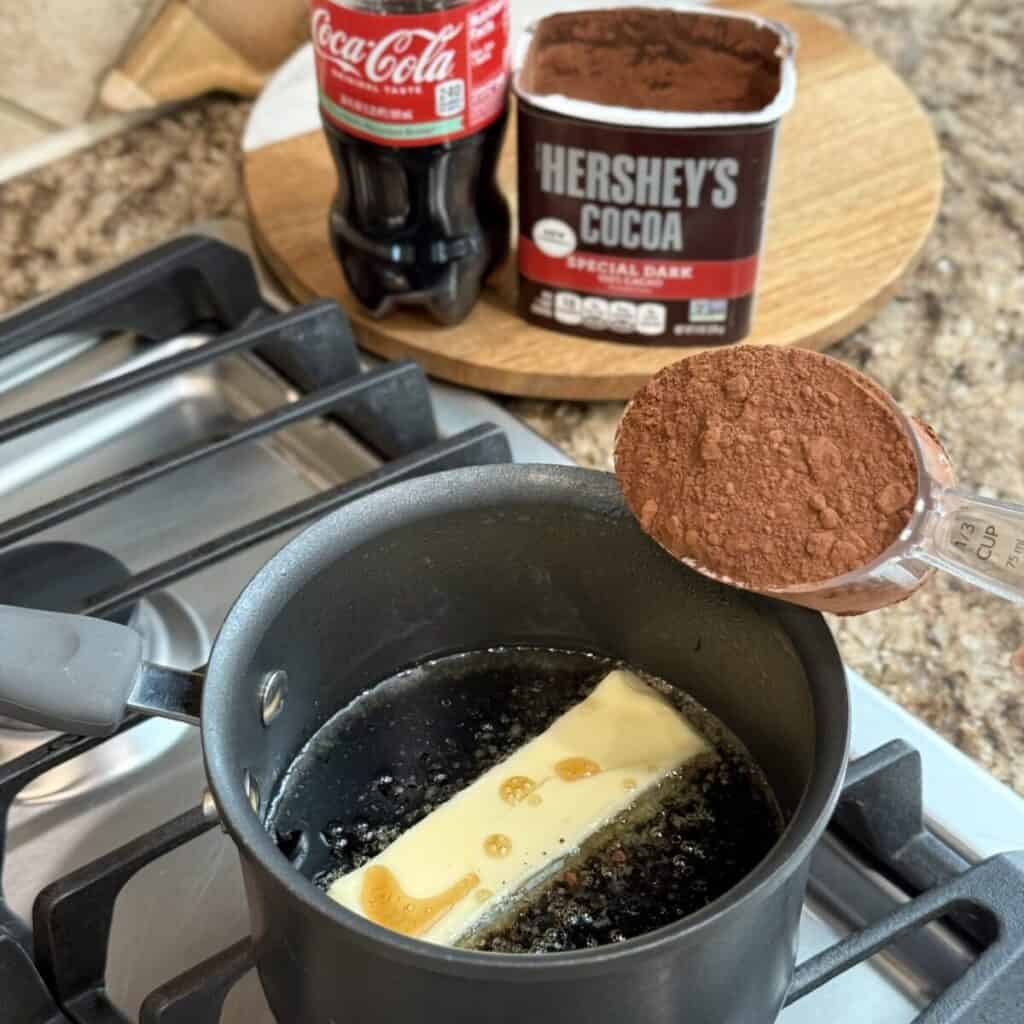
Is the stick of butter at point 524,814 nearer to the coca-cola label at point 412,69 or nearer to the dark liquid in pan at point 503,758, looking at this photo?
the dark liquid in pan at point 503,758

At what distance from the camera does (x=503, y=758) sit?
Result: 1.89 ft

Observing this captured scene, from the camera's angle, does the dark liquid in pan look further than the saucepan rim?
Yes

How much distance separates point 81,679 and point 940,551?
30cm

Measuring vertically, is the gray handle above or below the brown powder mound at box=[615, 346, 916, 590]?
below

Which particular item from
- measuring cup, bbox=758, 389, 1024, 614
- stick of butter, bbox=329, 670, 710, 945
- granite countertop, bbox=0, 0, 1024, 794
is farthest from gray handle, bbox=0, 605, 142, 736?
granite countertop, bbox=0, 0, 1024, 794

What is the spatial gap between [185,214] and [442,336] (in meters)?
0.25

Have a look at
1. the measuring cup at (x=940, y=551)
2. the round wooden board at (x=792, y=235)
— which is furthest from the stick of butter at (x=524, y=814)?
the round wooden board at (x=792, y=235)

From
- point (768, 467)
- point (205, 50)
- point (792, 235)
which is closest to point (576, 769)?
point (768, 467)

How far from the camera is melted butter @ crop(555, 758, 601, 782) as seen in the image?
553mm

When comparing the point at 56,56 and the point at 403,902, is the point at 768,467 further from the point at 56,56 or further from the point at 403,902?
the point at 56,56

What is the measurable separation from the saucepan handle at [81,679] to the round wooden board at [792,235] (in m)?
0.36

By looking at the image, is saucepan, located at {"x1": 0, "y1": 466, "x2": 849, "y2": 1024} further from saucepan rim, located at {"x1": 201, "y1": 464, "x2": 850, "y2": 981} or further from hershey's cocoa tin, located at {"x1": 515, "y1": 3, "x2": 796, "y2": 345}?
hershey's cocoa tin, located at {"x1": 515, "y1": 3, "x2": 796, "y2": 345}

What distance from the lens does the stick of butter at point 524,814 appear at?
51 cm

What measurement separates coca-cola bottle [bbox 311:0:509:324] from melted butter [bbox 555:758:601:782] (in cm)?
34
